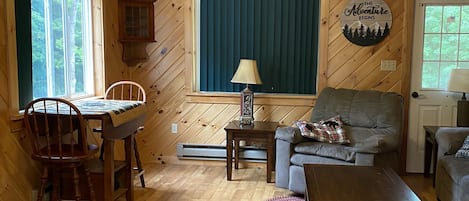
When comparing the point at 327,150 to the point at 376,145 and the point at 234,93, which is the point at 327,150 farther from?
the point at 234,93

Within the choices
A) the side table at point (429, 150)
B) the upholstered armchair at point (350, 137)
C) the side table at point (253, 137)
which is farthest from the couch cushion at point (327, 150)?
the side table at point (429, 150)

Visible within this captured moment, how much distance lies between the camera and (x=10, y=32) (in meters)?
2.96

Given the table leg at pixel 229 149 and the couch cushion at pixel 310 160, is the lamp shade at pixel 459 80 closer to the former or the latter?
the couch cushion at pixel 310 160

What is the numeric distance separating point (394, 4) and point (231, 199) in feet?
8.09

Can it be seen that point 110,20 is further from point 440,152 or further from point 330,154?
point 440,152

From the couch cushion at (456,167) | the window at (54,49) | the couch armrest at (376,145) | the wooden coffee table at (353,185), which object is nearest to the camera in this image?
the wooden coffee table at (353,185)

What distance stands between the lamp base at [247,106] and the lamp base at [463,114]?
193 cm

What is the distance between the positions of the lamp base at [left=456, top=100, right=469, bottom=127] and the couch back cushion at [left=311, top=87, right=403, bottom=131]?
560mm

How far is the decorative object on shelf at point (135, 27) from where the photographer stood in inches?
179

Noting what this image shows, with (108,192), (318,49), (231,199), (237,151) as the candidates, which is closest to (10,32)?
(108,192)

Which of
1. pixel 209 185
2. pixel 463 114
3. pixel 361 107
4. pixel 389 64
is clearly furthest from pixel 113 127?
pixel 463 114

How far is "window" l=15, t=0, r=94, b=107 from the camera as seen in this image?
3150mm

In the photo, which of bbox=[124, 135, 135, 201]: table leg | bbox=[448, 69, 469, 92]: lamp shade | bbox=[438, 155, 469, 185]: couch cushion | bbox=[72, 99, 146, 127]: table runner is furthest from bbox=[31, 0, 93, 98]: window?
bbox=[448, 69, 469, 92]: lamp shade

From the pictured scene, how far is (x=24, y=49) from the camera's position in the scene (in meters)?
3.13
